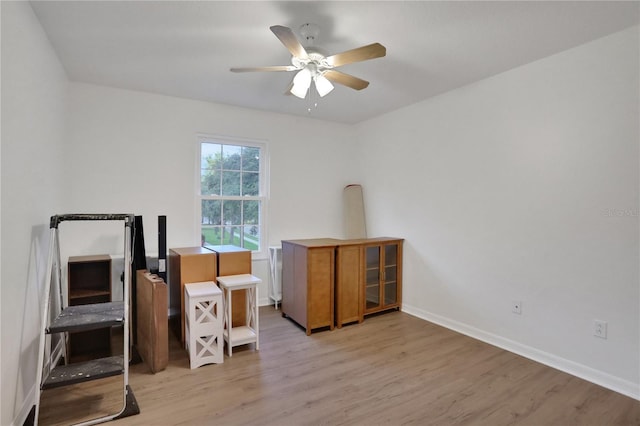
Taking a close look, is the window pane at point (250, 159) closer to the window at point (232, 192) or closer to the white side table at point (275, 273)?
the window at point (232, 192)

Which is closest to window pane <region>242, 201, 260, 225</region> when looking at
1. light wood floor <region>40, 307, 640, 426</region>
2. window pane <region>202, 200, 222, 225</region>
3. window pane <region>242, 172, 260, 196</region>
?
window pane <region>242, 172, 260, 196</region>

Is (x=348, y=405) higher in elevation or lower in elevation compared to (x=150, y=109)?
lower

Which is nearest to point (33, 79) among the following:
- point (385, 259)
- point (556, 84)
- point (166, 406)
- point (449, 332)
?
point (166, 406)

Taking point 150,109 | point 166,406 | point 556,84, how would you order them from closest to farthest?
1. point 166,406
2. point 556,84
3. point 150,109

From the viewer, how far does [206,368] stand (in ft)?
8.52

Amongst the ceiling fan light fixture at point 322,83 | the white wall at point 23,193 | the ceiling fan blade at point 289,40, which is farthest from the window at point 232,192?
the ceiling fan blade at point 289,40

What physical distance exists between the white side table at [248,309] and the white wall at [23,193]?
1.29 meters

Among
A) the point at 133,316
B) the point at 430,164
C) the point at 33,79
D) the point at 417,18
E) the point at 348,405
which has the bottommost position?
the point at 348,405

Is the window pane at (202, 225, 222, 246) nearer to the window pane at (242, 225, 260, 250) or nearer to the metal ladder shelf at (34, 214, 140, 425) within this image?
the window pane at (242, 225, 260, 250)

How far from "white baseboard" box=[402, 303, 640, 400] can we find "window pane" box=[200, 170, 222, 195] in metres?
2.94

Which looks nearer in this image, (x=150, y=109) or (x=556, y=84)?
(x=556, y=84)

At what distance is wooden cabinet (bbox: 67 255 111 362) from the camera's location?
2.73m

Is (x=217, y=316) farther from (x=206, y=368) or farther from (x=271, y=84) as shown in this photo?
(x=271, y=84)

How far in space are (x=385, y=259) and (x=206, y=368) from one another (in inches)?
89.5
